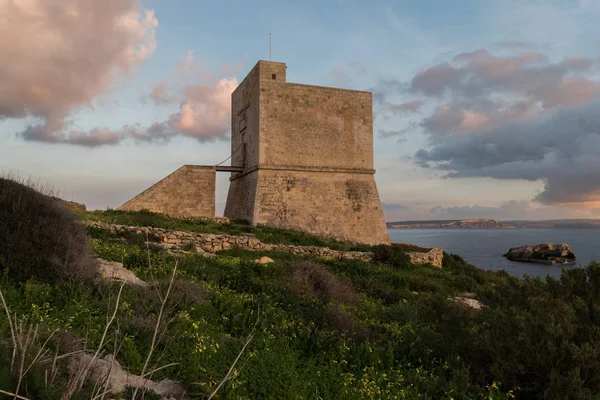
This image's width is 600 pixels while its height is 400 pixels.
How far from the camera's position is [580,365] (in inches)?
147

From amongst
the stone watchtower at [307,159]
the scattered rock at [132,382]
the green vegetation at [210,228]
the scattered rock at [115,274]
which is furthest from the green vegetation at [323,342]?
the stone watchtower at [307,159]

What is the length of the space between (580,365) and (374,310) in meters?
4.06

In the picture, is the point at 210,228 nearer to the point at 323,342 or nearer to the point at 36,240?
the point at 36,240

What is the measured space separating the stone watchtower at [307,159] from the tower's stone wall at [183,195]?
2160 millimetres

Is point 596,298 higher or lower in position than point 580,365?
higher

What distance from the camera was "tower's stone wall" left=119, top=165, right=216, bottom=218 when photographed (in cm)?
1980

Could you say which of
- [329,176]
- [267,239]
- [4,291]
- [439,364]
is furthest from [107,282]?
[329,176]

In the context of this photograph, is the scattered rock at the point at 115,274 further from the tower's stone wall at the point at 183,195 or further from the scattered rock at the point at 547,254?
the scattered rock at the point at 547,254

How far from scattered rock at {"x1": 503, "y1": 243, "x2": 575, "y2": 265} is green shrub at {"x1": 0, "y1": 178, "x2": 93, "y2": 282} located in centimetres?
4190

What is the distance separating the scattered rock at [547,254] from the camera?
38.3 m

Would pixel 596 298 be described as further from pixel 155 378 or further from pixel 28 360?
pixel 28 360

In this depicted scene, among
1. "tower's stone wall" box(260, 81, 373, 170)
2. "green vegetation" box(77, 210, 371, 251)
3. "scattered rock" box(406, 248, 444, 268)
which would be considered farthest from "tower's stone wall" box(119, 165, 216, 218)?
"scattered rock" box(406, 248, 444, 268)

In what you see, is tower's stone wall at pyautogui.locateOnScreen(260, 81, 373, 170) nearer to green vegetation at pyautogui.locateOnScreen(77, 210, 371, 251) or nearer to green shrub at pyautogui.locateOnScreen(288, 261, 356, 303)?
green vegetation at pyautogui.locateOnScreen(77, 210, 371, 251)

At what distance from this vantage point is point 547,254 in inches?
1561
